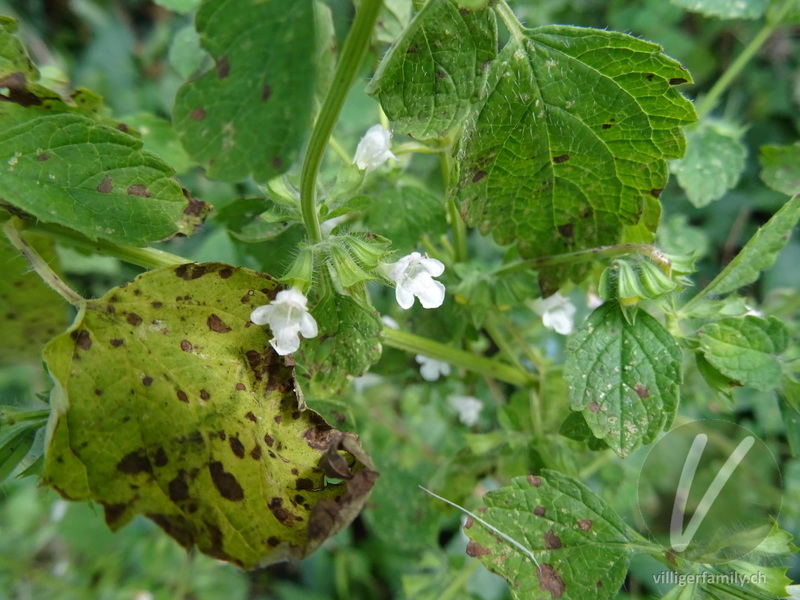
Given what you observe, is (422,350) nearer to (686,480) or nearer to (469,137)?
(469,137)

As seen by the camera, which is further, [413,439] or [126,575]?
[126,575]

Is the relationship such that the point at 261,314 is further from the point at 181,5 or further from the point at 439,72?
the point at 181,5

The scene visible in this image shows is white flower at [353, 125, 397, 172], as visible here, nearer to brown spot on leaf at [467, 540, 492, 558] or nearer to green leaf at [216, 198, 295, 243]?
green leaf at [216, 198, 295, 243]

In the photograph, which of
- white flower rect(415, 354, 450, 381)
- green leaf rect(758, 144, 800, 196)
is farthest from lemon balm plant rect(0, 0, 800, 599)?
green leaf rect(758, 144, 800, 196)

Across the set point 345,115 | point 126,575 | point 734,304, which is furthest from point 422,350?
point 126,575

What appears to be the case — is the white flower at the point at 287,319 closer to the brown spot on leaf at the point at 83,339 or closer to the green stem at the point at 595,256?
the brown spot on leaf at the point at 83,339

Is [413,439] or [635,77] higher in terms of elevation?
[635,77]

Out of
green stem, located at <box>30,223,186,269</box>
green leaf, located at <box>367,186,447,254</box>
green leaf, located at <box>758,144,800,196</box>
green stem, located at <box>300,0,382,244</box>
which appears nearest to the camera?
green stem, located at <box>300,0,382,244</box>
